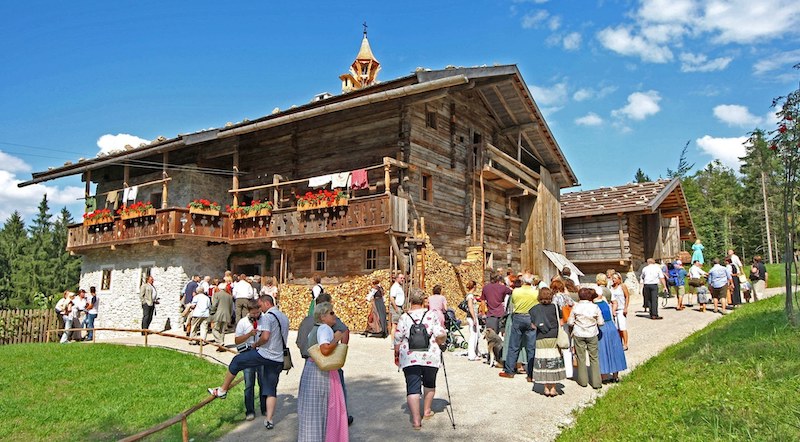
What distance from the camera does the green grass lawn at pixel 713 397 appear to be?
16.5ft

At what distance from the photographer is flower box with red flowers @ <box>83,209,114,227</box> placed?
20.8 metres

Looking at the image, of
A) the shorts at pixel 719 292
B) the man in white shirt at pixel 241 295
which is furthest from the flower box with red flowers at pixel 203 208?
the shorts at pixel 719 292

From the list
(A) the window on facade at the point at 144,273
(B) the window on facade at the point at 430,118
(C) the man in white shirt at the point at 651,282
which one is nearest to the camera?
(C) the man in white shirt at the point at 651,282

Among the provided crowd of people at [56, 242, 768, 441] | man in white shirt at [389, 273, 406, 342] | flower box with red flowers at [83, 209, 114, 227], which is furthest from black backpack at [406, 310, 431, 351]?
flower box with red flowers at [83, 209, 114, 227]

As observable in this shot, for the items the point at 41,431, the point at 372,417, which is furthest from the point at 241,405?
the point at 41,431

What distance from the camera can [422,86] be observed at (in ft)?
48.0

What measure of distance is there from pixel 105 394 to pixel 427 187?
444 inches

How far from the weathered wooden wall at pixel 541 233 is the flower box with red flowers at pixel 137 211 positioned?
48.3 feet

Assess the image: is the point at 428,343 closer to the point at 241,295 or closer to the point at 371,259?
the point at 241,295

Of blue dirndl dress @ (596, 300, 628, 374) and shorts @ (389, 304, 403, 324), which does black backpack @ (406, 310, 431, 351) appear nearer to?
blue dirndl dress @ (596, 300, 628, 374)

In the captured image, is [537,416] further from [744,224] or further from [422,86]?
[744,224]

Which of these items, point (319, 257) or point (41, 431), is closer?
point (41, 431)

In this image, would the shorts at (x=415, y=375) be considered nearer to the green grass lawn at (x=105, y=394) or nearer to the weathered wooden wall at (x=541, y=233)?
the green grass lawn at (x=105, y=394)

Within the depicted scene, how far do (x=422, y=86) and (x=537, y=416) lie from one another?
9773 millimetres
